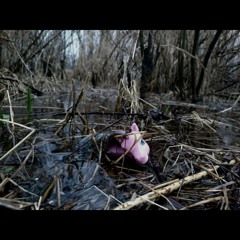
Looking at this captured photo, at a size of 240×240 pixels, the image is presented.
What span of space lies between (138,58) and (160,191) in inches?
125

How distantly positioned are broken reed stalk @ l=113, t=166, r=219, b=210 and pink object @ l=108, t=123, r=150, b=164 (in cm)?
20

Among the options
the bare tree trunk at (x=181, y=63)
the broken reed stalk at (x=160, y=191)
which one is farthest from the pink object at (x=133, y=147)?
the bare tree trunk at (x=181, y=63)

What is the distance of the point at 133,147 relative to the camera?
107 cm

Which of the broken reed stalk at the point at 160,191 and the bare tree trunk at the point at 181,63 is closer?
the broken reed stalk at the point at 160,191

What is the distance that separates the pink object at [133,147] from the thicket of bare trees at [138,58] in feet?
5.73

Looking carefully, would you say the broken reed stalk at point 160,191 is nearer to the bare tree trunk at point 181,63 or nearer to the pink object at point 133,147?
the pink object at point 133,147

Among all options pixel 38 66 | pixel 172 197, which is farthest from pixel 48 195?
pixel 38 66

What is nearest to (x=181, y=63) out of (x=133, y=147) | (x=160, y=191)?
(x=133, y=147)

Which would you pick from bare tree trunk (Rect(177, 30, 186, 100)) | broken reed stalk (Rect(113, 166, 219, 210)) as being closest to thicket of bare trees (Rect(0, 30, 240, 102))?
bare tree trunk (Rect(177, 30, 186, 100))

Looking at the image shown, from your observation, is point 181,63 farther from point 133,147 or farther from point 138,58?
point 133,147

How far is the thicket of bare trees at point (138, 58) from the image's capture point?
3422 mm
